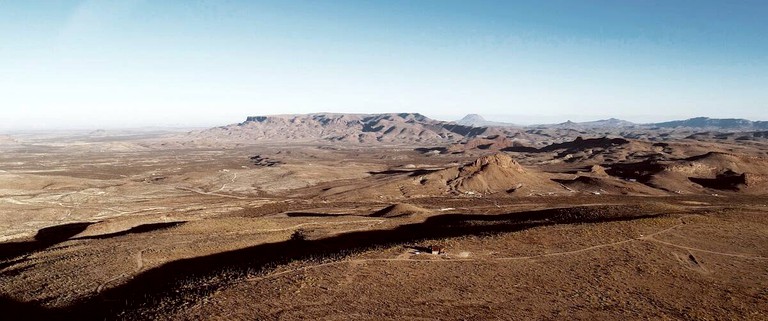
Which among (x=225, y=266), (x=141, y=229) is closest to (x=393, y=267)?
(x=225, y=266)

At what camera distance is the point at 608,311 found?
2000cm

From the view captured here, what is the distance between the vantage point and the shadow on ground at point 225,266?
67.9 ft

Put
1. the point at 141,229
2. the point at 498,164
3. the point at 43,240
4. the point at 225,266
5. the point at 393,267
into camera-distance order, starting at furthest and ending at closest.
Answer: the point at 498,164 < the point at 43,240 < the point at 141,229 < the point at 225,266 < the point at 393,267

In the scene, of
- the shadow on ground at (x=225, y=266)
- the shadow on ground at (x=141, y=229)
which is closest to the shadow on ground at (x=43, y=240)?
the shadow on ground at (x=141, y=229)

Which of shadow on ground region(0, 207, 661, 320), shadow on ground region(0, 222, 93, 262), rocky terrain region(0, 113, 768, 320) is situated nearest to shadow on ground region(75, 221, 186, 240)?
rocky terrain region(0, 113, 768, 320)

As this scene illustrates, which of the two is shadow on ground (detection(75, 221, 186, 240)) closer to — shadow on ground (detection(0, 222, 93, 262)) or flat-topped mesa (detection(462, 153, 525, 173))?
shadow on ground (detection(0, 222, 93, 262))

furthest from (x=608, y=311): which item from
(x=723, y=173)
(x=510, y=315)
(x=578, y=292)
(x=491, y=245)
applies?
(x=723, y=173)

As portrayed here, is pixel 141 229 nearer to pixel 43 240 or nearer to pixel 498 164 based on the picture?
pixel 43 240

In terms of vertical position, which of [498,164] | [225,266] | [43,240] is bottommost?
[43,240]

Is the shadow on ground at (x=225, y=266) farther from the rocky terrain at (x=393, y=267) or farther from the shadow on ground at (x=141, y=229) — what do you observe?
the shadow on ground at (x=141, y=229)

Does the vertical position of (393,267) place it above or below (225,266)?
above

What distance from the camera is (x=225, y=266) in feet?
88.4

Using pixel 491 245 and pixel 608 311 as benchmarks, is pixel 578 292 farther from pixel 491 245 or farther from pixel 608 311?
pixel 491 245

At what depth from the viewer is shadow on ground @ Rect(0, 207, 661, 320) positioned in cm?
2070
